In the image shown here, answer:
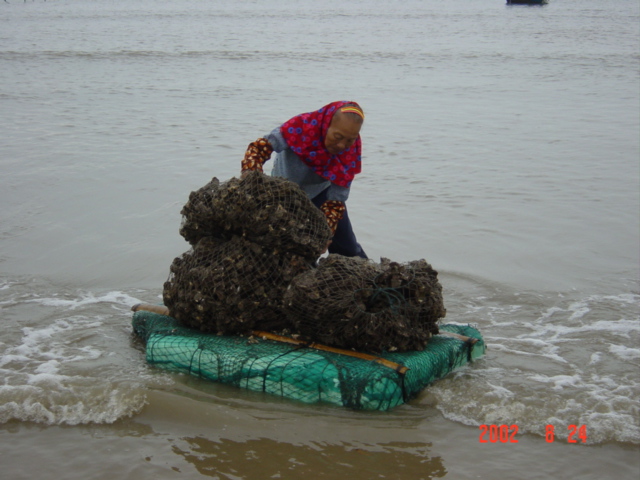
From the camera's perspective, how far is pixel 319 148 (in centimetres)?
461

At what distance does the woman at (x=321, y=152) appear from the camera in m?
4.36

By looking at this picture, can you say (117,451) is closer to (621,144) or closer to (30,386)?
(30,386)

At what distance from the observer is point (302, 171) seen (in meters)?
4.77

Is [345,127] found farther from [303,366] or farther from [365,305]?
[303,366]

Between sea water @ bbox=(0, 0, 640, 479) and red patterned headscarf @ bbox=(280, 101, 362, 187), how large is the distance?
59.1 inches

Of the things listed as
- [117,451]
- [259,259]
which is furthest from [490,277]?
[117,451]

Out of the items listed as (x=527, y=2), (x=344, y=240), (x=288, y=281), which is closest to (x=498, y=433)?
(x=288, y=281)

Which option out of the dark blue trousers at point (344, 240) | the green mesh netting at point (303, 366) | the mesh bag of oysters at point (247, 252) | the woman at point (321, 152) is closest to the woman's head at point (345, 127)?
the woman at point (321, 152)

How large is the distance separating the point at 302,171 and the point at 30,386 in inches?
84.5

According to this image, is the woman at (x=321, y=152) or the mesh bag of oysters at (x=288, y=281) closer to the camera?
the mesh bag of oysters at (x=288, y=281)

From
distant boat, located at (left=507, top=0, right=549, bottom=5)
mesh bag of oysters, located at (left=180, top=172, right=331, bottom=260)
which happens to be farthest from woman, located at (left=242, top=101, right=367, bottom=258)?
distant boat, located at (left=507, top=0, right=549, bottom=5)
